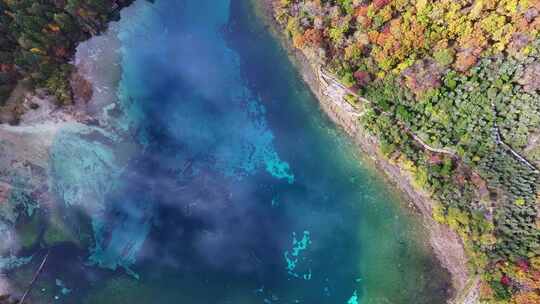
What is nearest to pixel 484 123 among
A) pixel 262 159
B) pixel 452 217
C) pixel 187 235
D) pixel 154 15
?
pixel 452 217

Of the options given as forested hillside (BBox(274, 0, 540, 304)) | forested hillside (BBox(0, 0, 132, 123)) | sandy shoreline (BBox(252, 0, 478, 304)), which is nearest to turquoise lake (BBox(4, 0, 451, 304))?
sandy shoreline (BBox(252, 0, 478, 304))

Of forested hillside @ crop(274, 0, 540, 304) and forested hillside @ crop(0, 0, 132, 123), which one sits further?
forested hillside @ crop(0, 0, 132, 123)

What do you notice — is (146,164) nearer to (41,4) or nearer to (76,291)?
(76,291)

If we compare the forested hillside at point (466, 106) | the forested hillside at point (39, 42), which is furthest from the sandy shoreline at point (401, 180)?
the forested hillside at point (39, 42)

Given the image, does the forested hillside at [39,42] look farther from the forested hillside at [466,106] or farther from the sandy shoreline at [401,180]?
the forested hillside at [466,106]

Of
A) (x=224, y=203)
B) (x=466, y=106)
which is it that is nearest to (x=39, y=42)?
(x=224, y=203)

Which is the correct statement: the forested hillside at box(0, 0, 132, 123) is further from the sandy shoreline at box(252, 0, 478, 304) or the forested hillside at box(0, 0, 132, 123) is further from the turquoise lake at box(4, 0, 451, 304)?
the sandy shoreline at box(252, 0, 478, 304)

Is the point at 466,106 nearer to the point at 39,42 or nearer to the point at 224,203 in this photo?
the point at 224,203
